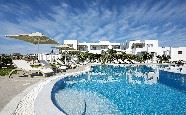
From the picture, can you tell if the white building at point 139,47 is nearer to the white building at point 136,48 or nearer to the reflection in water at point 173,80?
the white building at point 136,48

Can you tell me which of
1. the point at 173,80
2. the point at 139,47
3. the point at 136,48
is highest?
the point at 139,47

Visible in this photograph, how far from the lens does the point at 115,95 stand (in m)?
10.4

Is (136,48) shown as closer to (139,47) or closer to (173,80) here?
(139,47)

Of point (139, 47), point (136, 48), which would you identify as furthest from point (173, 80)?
point (139, 47)

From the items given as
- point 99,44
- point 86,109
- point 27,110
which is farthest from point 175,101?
point 99,44

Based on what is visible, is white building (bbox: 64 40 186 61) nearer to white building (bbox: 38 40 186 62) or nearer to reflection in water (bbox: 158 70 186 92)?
white building (bbox: 38 40 186 62)

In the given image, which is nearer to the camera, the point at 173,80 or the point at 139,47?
the point at 173,80

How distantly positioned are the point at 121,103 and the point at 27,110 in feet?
14.9

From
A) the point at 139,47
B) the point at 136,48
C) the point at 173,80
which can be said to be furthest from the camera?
the point at 139,47

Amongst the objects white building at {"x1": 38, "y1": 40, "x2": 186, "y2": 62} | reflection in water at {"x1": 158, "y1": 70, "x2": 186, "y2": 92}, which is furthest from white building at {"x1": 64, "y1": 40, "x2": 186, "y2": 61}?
reflection in water at {"x1": 158, "y1": 70, "x2": 186, "y2": 92}

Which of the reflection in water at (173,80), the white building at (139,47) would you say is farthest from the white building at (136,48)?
the reflection in water at (173,80)

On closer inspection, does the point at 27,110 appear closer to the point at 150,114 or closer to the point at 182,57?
the point at 150,114

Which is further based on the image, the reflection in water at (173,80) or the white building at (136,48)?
the white building at (136,48)

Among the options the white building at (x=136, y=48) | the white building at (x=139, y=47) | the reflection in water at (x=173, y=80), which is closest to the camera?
the reflection in water at (x=173, y=80)
